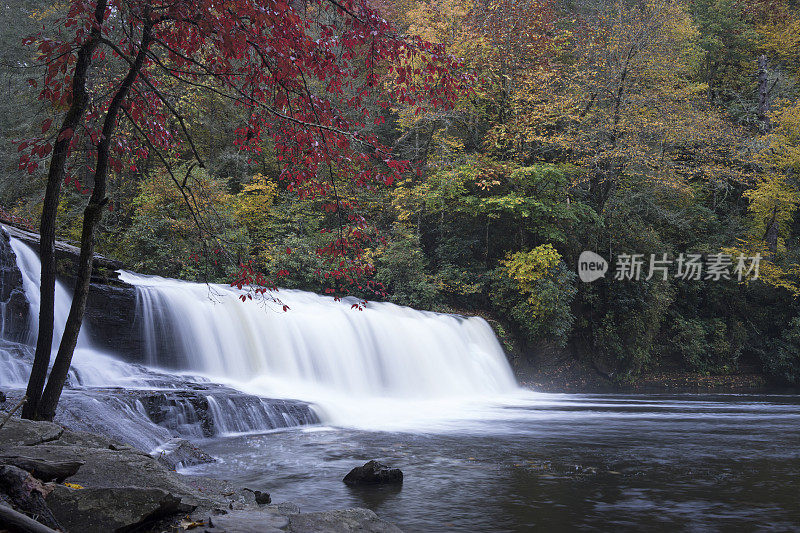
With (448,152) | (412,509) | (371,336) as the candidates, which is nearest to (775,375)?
(448,152)

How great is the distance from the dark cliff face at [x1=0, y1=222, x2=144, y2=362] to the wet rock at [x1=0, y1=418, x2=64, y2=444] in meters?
5.81

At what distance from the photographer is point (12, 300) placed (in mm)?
8539

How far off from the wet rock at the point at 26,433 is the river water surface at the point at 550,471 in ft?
6.63

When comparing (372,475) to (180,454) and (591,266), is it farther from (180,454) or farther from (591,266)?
(591,266)

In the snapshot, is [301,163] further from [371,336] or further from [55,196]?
[371,336]

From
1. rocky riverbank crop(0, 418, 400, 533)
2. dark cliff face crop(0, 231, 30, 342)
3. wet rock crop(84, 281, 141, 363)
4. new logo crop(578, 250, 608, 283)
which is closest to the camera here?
rocky riverbank crop(0, 418, 400, 533)

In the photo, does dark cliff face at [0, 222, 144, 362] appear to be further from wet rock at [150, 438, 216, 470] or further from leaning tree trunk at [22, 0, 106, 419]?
leaning tree trunk at [22, 0, 106, 419]

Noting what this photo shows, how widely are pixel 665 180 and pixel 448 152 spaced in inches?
288

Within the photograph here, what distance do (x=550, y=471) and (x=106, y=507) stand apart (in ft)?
15.4

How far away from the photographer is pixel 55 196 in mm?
4078

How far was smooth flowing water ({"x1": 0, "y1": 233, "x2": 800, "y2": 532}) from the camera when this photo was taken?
4898 mm

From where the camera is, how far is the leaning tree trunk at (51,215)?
3977 mm

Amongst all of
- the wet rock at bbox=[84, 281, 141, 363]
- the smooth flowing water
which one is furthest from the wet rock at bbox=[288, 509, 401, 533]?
the wet rock at bbox=[84, 281, 141, 363]

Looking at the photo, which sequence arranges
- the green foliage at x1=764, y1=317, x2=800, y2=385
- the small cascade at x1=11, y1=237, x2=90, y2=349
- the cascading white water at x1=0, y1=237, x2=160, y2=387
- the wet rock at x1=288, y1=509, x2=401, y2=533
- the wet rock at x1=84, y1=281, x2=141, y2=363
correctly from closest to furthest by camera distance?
the wet rock at x1=288, y1=509, x2=401, y2=533
the cascading white water at x1=0, y1=237, x2=160, y2=387
the small cascade at x1=11, y1=237, x2=90, y2=349
the wet rock at x1=84, y1=281, x2=141, y2=363
the green foliage at x1=764, y1=317, x2=800, y2=385
